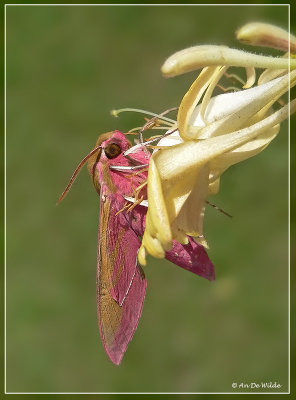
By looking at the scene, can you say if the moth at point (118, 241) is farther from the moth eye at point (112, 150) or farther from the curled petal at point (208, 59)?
the curled petal at point (208, 59)

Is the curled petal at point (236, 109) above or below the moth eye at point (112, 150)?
above

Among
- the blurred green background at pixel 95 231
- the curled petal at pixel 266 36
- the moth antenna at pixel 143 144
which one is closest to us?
the curled petal at pixel 266 36

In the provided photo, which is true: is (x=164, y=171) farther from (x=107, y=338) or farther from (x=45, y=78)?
(x=45, y=78)

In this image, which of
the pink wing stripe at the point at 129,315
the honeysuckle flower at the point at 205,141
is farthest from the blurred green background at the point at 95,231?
the honeysuckle flower at the point at 205,141

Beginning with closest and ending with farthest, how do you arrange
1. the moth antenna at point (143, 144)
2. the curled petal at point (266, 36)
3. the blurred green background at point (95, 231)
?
the curled petal at point (266, 36) → the moth antenna at point (143, 144) → the blurred green background at point (95, 231)

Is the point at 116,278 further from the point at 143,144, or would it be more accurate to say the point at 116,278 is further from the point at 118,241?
the point at 143,144

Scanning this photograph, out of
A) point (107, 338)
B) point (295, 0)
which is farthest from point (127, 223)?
point (295, 0)

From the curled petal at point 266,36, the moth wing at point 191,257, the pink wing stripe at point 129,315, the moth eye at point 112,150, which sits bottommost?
the pink wing stripe at point 129,315

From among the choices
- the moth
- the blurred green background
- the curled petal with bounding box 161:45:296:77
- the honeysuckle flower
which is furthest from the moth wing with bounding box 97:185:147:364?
the blurred green background

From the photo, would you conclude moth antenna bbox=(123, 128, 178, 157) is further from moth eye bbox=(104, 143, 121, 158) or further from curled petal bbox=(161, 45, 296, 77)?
curled petal bbox=(161, 45, 296, 77)
